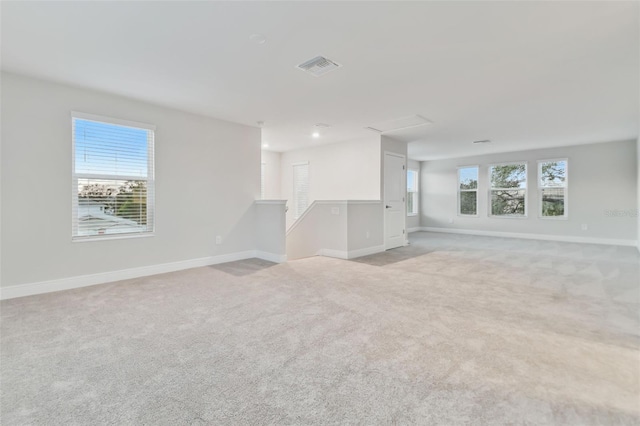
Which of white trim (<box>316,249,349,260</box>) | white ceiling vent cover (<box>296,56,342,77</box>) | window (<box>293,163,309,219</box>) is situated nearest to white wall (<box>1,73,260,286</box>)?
white trim (<box>316,249,349,260</box>)

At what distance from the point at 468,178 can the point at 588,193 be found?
2767 millimetres

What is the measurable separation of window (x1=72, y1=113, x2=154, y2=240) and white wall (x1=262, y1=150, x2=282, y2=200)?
12.4 feet

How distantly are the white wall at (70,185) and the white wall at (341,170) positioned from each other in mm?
2077

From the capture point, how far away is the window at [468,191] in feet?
29.1

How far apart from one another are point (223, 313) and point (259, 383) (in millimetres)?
1202

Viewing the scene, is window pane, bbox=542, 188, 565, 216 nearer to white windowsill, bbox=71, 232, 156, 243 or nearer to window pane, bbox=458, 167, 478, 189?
window pane, bbox=458, 167, 478, 189

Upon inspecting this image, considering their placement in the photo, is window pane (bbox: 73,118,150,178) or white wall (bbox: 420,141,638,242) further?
white wall (bbox: 420,141,638,242)

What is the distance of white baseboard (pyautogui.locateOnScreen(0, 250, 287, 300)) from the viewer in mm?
3209

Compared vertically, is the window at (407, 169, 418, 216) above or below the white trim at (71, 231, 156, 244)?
above

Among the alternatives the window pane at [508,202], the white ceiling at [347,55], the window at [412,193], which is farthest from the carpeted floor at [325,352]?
the window at [412,193]

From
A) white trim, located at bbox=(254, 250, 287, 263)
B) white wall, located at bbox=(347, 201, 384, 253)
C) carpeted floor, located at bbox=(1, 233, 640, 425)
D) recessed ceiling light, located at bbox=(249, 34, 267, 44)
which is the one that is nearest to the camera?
carpeted floor, located at bbox=(1, 233, 640, 425)

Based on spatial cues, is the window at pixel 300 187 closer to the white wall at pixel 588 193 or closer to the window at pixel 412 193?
the window at pixel 412 193

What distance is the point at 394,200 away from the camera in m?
6.58

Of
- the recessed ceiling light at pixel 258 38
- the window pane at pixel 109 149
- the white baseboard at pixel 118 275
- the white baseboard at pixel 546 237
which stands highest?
the recessed ceiling light at pixel 258 38
